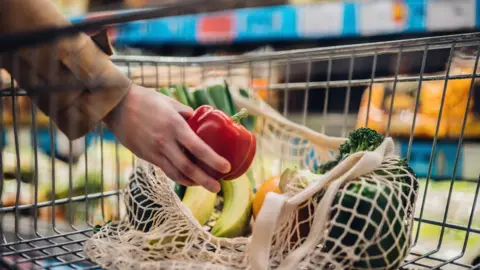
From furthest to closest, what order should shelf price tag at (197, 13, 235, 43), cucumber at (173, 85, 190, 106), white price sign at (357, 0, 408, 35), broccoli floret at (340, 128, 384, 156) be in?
shelf price tag at (197, 13, 235, 43) < white price sign at (357, 0, 408, 35) < cucumber at (173, 85, 190, 106) < broccoli floret at (340, 128, 384, 156)

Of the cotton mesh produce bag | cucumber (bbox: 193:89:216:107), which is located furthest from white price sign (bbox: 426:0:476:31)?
the cotton mesh produce bag

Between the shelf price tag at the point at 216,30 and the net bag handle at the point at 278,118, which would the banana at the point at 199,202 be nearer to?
the net bag handle at the point at 278,118

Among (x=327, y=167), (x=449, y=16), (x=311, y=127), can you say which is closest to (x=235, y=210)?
(x=327, y=167)

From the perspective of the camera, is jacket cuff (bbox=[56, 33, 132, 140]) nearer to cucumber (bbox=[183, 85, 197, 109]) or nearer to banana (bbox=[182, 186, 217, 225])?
banana (bbox=[182, 186, 217, 225])

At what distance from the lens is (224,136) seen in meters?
0.73

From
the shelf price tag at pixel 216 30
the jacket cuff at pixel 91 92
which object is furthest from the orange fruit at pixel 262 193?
the shelf price tag at pixel 216 30

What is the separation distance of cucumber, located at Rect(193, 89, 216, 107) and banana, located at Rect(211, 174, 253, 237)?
0.20 m

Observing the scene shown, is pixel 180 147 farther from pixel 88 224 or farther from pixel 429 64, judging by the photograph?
pixel 429 64

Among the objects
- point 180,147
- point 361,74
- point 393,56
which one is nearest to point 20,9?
point 180,147

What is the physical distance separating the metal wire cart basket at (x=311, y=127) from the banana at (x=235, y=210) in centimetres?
24

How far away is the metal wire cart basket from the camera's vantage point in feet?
2.57

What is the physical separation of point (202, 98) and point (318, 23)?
809 millimetres

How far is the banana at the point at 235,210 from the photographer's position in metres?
0.85

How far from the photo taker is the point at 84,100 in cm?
60
